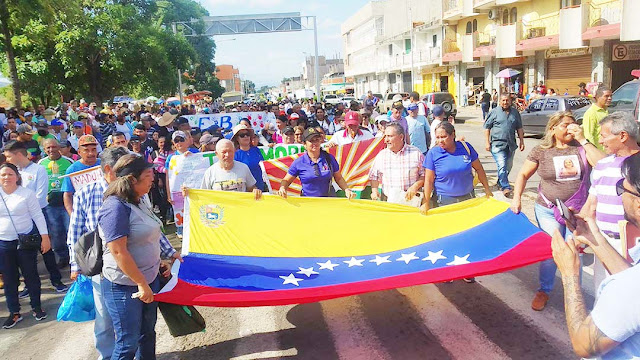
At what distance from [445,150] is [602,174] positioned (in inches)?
71.7

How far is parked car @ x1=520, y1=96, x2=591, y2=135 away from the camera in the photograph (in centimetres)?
1795

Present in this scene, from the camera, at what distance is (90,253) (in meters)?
3.53

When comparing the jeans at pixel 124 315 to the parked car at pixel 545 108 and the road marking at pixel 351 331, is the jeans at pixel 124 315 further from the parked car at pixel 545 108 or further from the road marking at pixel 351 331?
the parked car at pixel 545 108

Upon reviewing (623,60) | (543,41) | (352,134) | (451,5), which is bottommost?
(352,134)

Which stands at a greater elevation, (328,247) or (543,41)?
(543,41)

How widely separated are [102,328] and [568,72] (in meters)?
30.2

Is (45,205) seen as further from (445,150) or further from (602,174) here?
(602,174)

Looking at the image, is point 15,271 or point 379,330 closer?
point 379,330

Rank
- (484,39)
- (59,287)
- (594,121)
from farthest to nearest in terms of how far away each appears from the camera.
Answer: (484,39) < (594,121) < (59,287)

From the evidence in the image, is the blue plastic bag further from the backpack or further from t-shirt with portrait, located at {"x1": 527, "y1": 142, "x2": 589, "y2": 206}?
t-shirt with portrait, located at {"x1": 527, "y1": 142, "x2": 589, "y2": 206}

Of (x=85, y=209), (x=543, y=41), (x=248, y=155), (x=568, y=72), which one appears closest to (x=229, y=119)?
(x=248, y=155)

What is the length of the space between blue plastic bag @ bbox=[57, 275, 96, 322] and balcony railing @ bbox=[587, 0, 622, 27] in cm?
2513

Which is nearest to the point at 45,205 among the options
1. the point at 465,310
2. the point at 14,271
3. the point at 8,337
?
the point at 14,271

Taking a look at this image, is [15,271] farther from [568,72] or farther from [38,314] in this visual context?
[568,72]
